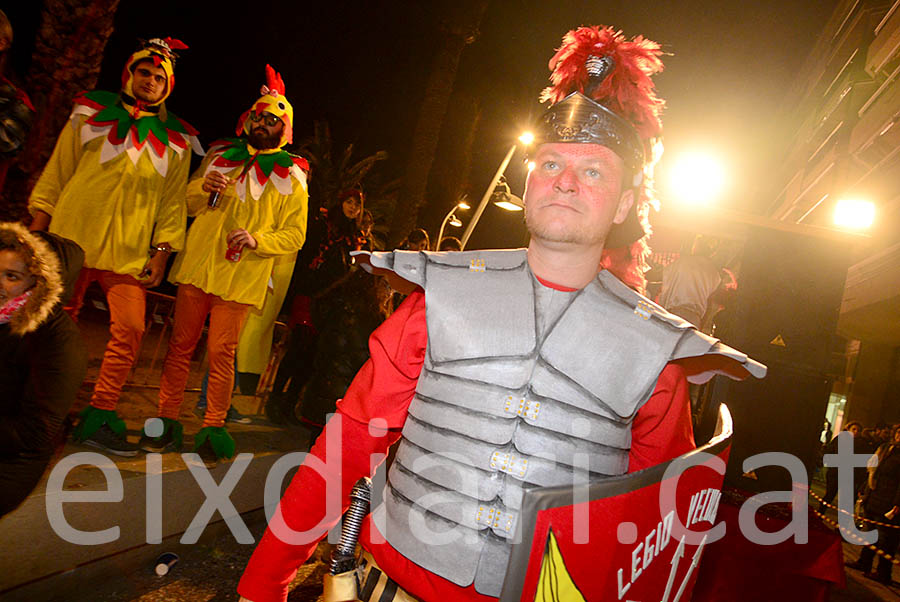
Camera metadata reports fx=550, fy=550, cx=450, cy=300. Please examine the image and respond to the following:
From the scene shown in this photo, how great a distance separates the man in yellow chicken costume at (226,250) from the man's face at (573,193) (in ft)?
8.03

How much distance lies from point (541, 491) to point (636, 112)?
1.54 metres

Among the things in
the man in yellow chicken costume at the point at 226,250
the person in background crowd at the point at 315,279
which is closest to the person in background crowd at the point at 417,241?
the person in background crowd at the point at 315,279

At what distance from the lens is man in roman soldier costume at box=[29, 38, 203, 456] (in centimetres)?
336

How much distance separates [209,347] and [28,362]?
1.24m

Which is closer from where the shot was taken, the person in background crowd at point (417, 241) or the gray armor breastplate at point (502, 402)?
the gray armor breastplate at point (502, 402)

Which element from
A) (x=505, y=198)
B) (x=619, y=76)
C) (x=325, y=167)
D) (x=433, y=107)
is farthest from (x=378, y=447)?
(x=325, y=167)

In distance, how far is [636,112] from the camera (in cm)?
198

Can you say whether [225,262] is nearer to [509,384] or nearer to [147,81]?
[147,81]

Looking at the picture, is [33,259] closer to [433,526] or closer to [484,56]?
[433,526]

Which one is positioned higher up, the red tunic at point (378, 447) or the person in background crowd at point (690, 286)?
the person in background crowd at point (690, 286)

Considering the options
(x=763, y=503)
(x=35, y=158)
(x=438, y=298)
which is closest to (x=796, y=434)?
(x=763, y=503)

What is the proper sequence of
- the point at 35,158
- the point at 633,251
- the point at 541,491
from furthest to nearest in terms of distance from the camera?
the point at 35,158 < the point at 633,251 < the point at 541,491

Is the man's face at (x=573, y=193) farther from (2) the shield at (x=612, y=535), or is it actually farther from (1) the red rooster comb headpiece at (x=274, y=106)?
(1) the red rooster comb headpiece at (x=274, y=106)

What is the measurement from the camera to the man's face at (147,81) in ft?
11.6
